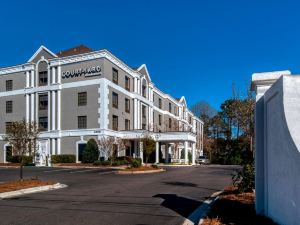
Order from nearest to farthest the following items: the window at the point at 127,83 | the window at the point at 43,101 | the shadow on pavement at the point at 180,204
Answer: the shadow on pavement at the point at 180,204, the window at the point at 43,101, the window at the point at 127,83

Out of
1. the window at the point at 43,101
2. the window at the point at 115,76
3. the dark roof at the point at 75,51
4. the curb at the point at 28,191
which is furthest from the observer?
the dark roof at the point at 75,51

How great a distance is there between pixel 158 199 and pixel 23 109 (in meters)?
36.3

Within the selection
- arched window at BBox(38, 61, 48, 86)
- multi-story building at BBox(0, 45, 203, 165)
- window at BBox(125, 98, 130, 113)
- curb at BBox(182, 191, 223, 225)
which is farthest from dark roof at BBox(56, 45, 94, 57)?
curb at BBox(182, 191, 223, 225)

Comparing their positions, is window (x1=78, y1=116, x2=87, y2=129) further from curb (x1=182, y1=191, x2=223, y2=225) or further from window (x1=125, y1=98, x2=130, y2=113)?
curb (x1=182, y1=191, x2=223, y2=225)

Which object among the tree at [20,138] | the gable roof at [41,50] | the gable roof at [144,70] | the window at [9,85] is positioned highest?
the gable roof at [41,50]

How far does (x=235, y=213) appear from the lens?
786cm

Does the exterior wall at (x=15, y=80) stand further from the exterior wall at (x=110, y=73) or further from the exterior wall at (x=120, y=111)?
the exterior wall at (x=120, y=111)

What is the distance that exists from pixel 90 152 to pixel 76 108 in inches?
242

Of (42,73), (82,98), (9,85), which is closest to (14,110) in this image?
(9,85)

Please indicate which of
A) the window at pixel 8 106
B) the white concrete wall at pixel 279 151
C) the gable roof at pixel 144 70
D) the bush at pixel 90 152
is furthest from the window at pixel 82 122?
the white concrete wall at pixel 279 151

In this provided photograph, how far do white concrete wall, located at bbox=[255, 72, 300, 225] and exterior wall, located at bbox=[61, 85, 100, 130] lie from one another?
3214 cm

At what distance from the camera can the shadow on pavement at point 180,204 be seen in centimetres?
962

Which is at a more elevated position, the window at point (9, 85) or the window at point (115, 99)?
the window at point (9, 85)

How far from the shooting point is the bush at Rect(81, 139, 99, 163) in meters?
37.4
